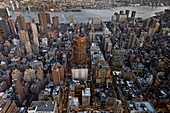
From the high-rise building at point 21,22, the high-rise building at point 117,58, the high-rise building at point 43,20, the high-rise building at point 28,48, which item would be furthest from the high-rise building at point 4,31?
the high-rise building at point 117,58

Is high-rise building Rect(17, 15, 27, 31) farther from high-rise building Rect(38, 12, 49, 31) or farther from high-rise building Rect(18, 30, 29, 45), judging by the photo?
high-rise building Rect(18, 30, 29, 45)

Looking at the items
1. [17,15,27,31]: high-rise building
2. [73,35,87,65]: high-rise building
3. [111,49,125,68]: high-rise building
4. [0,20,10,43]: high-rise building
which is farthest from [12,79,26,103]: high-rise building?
[17,15,27,31]: high-rise building

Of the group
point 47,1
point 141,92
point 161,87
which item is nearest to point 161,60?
point 161,87

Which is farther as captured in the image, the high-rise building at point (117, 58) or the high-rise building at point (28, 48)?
the high-rise building at point (28, 48)

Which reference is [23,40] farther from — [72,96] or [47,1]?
[47,1]

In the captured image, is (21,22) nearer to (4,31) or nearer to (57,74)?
(4,31)

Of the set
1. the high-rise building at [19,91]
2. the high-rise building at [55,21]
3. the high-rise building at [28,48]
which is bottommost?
the high-rise building at [19,91]

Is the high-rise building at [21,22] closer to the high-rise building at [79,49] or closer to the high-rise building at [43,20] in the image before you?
the high-rise building at [43,20]

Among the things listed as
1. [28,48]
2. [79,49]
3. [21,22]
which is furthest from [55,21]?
[79,49]
